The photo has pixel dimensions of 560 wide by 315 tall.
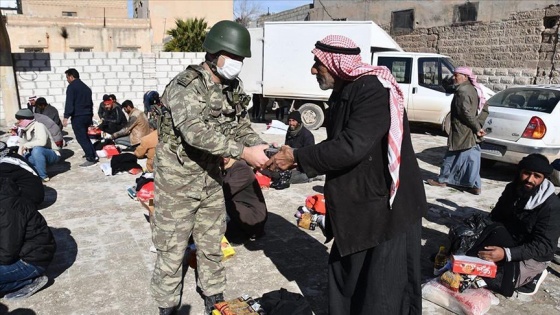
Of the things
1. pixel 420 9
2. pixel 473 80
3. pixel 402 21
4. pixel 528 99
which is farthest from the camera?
pixel 402 21

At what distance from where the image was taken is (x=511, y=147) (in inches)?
242

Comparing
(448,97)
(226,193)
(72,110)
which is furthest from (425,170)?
(72,110)

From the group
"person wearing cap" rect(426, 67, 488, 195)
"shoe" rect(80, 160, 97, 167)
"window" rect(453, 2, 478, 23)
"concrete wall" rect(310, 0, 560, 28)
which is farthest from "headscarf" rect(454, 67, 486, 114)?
"window" rect(453, 2, 478, 23)

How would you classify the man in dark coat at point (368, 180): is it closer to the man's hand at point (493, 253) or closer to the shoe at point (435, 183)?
the man's hand at point (493, 253)

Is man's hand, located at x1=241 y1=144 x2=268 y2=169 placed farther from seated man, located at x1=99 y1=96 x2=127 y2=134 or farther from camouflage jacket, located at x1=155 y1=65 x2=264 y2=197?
seated man, located at x1=99 y1=96 x2=127 y2=134

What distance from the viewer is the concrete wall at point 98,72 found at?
1220 cm

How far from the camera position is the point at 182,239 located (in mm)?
2748

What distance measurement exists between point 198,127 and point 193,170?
0.37 meters

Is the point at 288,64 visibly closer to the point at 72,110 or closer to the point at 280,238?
the point at 72,110

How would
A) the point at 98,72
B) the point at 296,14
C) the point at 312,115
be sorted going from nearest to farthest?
1. the point at 312,115
2. the point at 98,72
3. the point at 296,14

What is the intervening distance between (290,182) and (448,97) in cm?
582

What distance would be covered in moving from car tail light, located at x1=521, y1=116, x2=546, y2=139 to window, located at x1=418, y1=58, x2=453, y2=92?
4450mm

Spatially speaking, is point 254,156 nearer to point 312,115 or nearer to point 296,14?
point 312,115

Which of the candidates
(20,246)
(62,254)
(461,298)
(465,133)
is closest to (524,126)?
(465,133)
